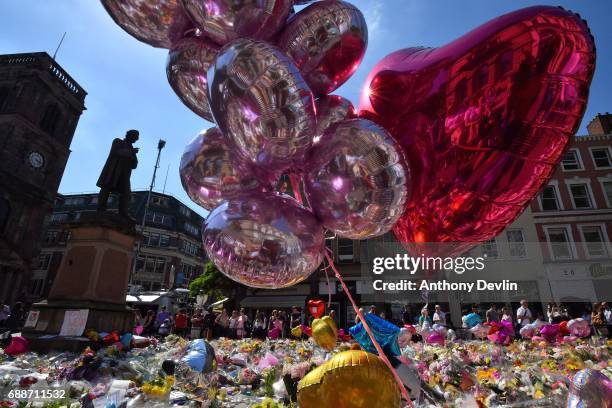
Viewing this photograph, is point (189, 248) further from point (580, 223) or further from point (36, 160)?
point (580, 223)

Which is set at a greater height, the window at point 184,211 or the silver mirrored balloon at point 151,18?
the window at point 184,211

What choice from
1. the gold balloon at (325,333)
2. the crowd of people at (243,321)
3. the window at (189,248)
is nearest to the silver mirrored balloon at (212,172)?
the gold balloon at (325,333)

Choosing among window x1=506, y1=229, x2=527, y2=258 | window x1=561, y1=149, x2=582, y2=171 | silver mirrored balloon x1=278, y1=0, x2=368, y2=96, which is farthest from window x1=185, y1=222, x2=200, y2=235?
silver mirrored balloon x1=278, y1=0, x2=368, y2=96

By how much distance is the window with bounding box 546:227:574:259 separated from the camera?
1883 centimetres

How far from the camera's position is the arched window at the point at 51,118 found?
27344 mm

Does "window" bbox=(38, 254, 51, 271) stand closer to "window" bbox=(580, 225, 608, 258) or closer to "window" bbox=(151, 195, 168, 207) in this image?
"window" bbox=(151, 195, 168, 207)

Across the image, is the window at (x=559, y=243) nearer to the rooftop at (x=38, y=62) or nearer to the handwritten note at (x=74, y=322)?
the handwritten note at (x=74, y=322)

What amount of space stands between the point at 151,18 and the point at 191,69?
1.07 feet

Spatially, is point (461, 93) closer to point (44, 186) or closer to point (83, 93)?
point (44, 186)

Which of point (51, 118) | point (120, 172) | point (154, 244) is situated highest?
point (51, 118)

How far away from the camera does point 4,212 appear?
23.9 metres

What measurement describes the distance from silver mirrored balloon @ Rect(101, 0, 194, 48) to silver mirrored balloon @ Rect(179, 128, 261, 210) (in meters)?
0.58

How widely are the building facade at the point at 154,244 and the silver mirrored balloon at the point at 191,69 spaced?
3526 centimetres

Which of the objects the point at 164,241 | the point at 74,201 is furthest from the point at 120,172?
the point at 74,201
